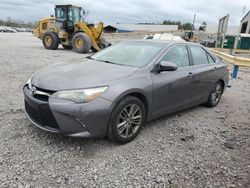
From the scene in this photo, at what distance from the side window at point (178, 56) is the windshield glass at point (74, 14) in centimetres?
1328

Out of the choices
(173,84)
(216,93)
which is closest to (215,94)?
(216,93)

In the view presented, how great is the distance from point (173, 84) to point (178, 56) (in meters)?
0.67

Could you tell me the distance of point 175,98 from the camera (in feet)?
13.2

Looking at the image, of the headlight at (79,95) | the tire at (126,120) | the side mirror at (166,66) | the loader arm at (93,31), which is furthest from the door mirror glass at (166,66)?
the loader arm at (93,31)

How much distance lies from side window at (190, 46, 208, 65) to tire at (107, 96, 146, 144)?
1.90 m

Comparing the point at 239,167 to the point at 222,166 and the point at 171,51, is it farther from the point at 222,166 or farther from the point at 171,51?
the point at 171,51

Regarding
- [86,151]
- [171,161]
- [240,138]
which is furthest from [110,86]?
[240,138]

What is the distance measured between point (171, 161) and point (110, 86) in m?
1.32

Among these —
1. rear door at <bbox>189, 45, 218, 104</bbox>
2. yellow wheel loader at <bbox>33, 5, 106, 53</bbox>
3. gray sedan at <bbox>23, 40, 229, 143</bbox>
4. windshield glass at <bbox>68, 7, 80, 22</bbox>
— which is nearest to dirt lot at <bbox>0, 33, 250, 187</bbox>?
gray sedan at <bbox>23, 40, 229, 143</bbox>

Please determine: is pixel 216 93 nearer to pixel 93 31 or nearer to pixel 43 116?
pixel 43 116

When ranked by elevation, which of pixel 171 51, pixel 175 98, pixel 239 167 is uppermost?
pixel 171 51

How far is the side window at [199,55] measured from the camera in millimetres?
4645

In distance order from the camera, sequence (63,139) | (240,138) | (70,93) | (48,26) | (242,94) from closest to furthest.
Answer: (70,93), (63,139), (240,138), (242,94), (48,26)

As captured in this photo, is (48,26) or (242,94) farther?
(48,26)
